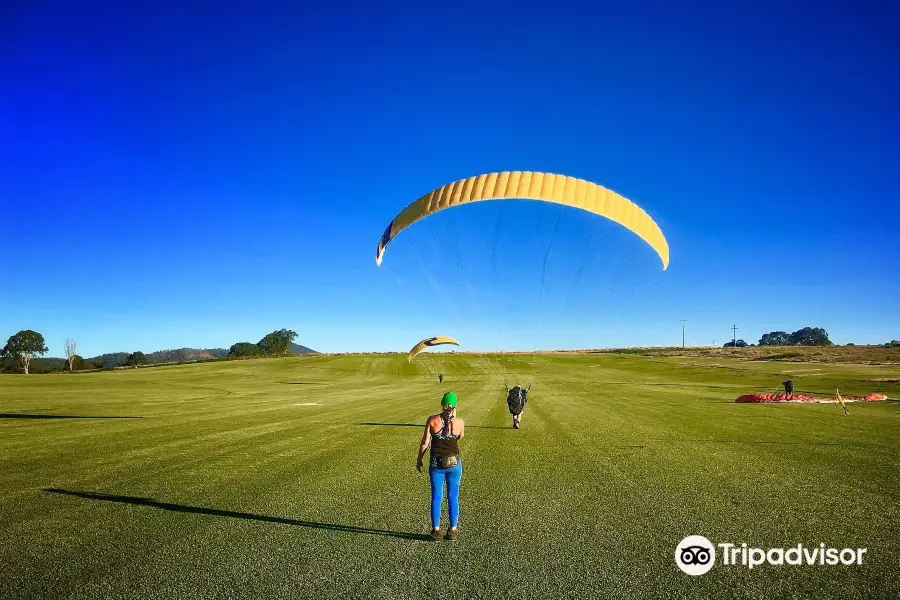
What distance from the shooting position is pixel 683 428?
18141 millimetres

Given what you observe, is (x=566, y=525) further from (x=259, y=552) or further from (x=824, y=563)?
(x=259, y=552)

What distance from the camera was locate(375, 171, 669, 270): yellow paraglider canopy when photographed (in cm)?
1280

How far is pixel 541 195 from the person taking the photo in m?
12.7

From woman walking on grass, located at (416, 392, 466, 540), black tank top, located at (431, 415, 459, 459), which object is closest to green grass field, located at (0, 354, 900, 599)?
woman walking on grass, located at (416, 392, 466, 540)

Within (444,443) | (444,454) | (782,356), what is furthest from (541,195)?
(782,356)

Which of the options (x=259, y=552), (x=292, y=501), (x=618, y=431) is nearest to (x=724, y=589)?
(x=259, y=552)

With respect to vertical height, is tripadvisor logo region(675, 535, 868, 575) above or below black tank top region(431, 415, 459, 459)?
below

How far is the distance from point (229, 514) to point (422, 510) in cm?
330

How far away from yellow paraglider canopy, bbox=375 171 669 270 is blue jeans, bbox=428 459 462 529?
319 inches

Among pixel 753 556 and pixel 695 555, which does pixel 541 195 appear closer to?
pixel 695 555

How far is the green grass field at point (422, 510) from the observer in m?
5.84

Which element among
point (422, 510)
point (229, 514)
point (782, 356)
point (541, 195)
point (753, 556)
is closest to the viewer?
point (753, 556)

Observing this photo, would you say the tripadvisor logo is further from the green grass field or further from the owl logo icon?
the green grass field

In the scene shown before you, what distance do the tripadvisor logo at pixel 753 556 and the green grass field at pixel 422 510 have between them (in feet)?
0.55
